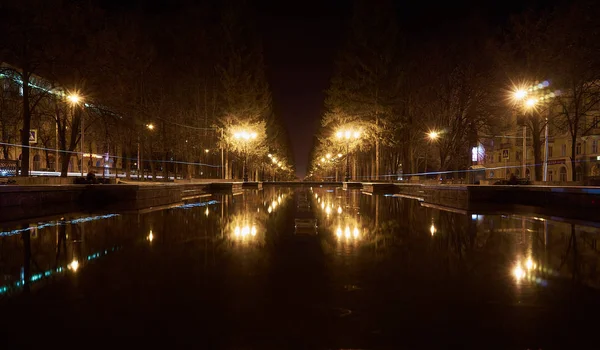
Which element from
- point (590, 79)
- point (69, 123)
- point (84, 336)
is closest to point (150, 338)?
point (84, 336)

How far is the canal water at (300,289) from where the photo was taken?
3654 mm

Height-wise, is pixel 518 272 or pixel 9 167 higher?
pixel 9 167

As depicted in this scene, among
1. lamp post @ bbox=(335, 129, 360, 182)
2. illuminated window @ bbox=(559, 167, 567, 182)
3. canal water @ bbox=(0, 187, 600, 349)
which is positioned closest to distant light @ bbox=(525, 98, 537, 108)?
lamp post @ bbox=(335, 129, 360, 182)

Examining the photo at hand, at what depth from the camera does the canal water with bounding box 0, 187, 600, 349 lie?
365 cm

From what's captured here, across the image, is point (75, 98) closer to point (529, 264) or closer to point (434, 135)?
point (529, 264)

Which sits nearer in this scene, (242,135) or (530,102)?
(530,102)

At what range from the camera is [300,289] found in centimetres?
503

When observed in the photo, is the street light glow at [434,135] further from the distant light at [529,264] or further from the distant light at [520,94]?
the distant light at [529,264]

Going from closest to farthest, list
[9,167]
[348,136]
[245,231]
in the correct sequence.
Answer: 1. [245,231]
2. [9,167]
3. [348,136]

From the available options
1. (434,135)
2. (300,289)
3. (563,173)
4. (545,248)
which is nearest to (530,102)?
(434,135)

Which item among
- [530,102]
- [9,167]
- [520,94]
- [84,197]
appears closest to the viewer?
[84,197]

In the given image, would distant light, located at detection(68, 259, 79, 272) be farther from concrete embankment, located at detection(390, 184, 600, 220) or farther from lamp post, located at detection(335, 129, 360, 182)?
lamp post, located at detection(335, 129, 360, 182)

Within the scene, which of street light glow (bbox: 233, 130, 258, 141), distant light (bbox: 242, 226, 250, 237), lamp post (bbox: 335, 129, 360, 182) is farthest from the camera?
street light glow (bbox: 233, 130, 258, 141)

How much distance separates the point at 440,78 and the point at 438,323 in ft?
118
